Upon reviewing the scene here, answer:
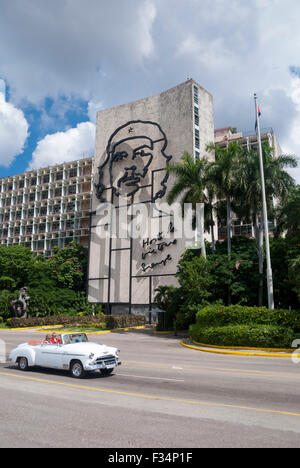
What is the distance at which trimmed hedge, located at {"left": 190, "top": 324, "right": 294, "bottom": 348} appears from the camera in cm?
2142

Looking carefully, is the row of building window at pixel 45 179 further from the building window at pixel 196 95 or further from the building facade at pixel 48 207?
the building window at pixel 196 95

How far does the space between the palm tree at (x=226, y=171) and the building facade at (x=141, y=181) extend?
17.9 m

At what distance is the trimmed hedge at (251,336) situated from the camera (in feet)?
70.3

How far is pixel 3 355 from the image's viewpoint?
1972cm

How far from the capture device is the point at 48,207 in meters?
92.2

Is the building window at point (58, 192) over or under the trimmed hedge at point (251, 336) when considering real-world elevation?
over

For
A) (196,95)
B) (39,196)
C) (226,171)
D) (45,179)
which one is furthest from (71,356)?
(45,179)

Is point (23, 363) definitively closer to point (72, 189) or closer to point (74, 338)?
point (74, 338)

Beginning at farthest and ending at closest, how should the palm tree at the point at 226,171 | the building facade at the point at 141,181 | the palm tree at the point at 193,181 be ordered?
the building facade at the point at 141,181 → the palm tree at the point at 193,181 → the palm tree at the point at 226,171

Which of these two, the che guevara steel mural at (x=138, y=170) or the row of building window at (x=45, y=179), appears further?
the row of building window at (x=45, y=179)

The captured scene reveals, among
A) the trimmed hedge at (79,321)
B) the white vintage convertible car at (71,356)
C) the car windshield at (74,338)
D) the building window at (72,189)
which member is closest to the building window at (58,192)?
the building window at (72,189)

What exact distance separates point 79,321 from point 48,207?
164 ft

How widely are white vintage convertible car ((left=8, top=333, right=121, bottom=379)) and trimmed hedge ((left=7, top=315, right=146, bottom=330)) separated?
28.0m

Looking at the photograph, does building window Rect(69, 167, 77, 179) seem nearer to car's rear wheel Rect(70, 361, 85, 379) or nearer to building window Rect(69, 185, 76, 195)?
building window Rect(69, 185, 76, 195)
